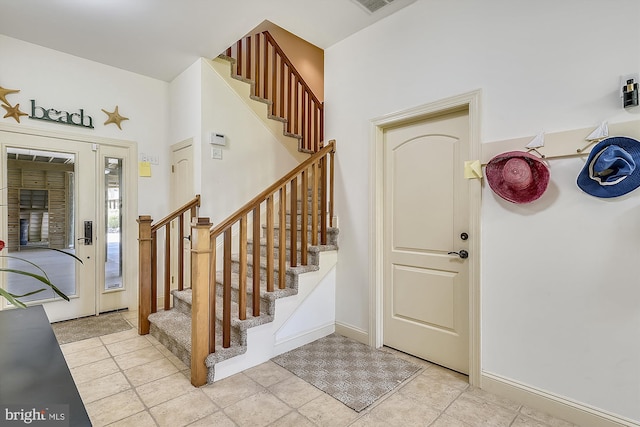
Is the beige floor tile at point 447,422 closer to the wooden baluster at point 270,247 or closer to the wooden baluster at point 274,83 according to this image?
the wooden baluster at point 270,247

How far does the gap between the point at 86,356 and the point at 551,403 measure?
3.35 meters

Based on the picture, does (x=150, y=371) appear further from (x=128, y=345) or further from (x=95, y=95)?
(x=95, y=95)

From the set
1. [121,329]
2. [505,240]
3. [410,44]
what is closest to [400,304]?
[505,240]

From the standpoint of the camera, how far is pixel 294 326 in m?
2.83

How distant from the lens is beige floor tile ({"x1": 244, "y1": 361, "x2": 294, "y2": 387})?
90.5 inches

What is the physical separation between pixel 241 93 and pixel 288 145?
0.85m

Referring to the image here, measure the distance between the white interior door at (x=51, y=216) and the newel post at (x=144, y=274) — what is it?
40.2 inches

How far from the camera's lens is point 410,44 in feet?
8.59

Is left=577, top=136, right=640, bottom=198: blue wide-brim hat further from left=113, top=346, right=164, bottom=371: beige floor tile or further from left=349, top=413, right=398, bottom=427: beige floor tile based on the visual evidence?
left=113, top=346, right=164, bottom=371: beige floor tile

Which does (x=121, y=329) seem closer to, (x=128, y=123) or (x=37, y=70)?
(x=128, y=123)

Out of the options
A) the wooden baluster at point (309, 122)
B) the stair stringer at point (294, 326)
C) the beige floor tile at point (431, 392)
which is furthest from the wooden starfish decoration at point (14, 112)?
the beige floor tile at point (431, 392)

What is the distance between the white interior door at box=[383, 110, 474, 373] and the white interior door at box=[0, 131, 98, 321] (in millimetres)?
3262

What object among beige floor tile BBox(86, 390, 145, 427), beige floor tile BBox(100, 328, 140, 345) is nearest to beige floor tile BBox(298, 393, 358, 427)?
beige floor tile BBox(86, 390, 145, 427)

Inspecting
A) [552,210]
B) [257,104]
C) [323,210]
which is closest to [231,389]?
[323,210]
